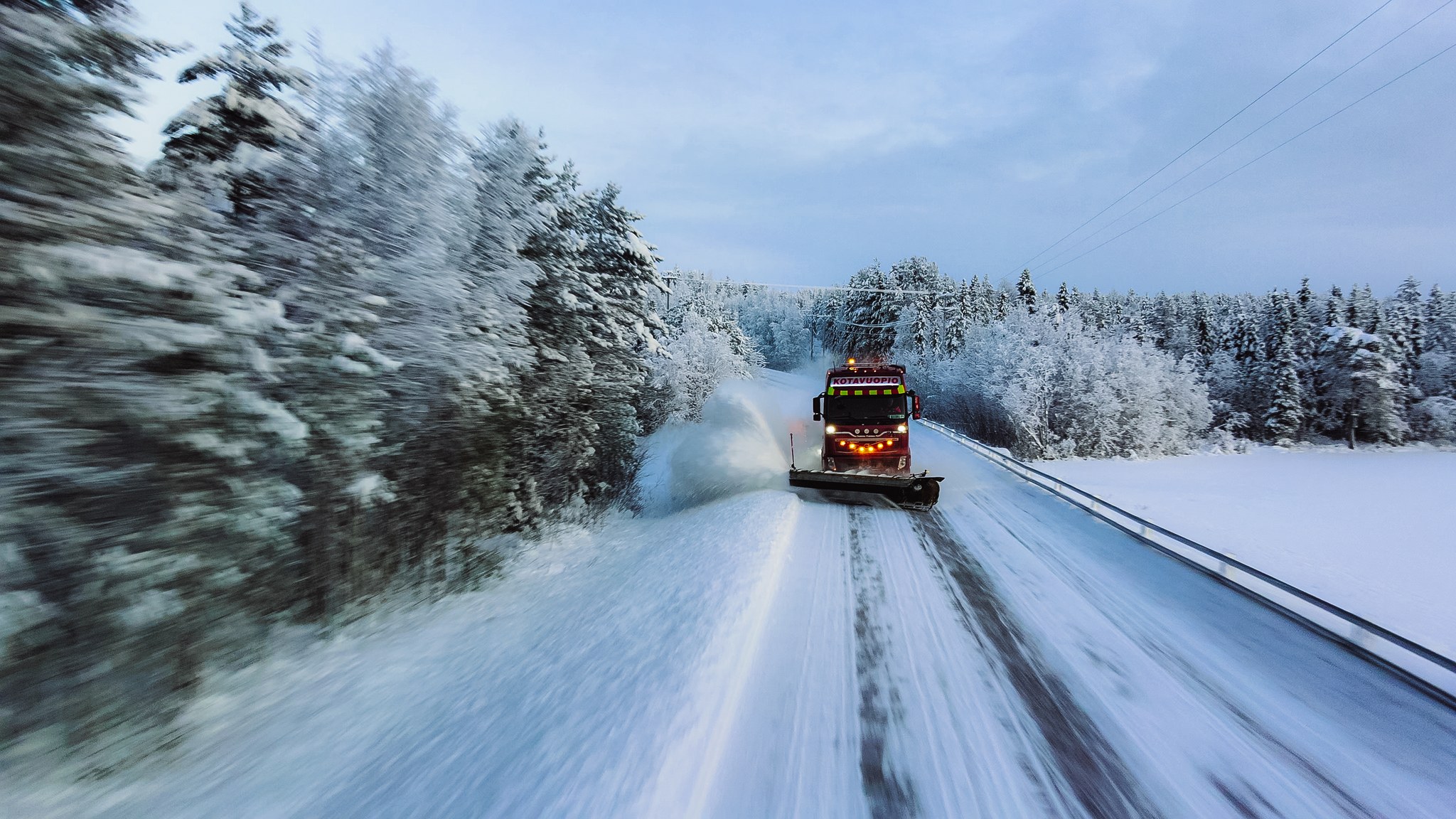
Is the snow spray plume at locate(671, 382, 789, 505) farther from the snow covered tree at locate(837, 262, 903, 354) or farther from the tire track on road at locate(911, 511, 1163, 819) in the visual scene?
the snow covered tree at locate(837, 262, 903, 354)

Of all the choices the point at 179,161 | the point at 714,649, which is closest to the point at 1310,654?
the point at 714,649

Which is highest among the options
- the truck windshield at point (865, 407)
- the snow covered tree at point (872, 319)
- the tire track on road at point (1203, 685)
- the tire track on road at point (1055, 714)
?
the snow covered tree at point (872, 319)

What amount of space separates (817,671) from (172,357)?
634cm

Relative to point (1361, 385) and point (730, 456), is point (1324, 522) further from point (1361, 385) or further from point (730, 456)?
point (1361, 385)

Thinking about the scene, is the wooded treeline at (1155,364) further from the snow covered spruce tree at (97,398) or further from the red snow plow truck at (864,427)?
the snow covered spruce tree at (97,398)

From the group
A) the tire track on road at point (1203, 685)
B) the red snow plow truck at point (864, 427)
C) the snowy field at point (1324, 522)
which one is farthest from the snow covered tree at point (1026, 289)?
the tire track on road at point (1203, 685)

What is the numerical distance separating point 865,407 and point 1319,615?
9413 mm

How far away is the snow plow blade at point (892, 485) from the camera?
12797mm

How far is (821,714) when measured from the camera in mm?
4801

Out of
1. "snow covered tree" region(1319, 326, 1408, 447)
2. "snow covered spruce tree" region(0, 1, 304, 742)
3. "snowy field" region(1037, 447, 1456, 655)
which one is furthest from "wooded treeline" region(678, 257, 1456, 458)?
"snow covered spruce tree" region(0, 1, 304, 742)

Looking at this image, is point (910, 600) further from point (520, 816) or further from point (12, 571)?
point (12, 571)

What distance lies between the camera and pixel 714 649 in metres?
5.70

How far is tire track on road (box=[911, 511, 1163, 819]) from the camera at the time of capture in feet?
12.6

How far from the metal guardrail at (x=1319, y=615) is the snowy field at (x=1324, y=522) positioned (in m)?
1.25
